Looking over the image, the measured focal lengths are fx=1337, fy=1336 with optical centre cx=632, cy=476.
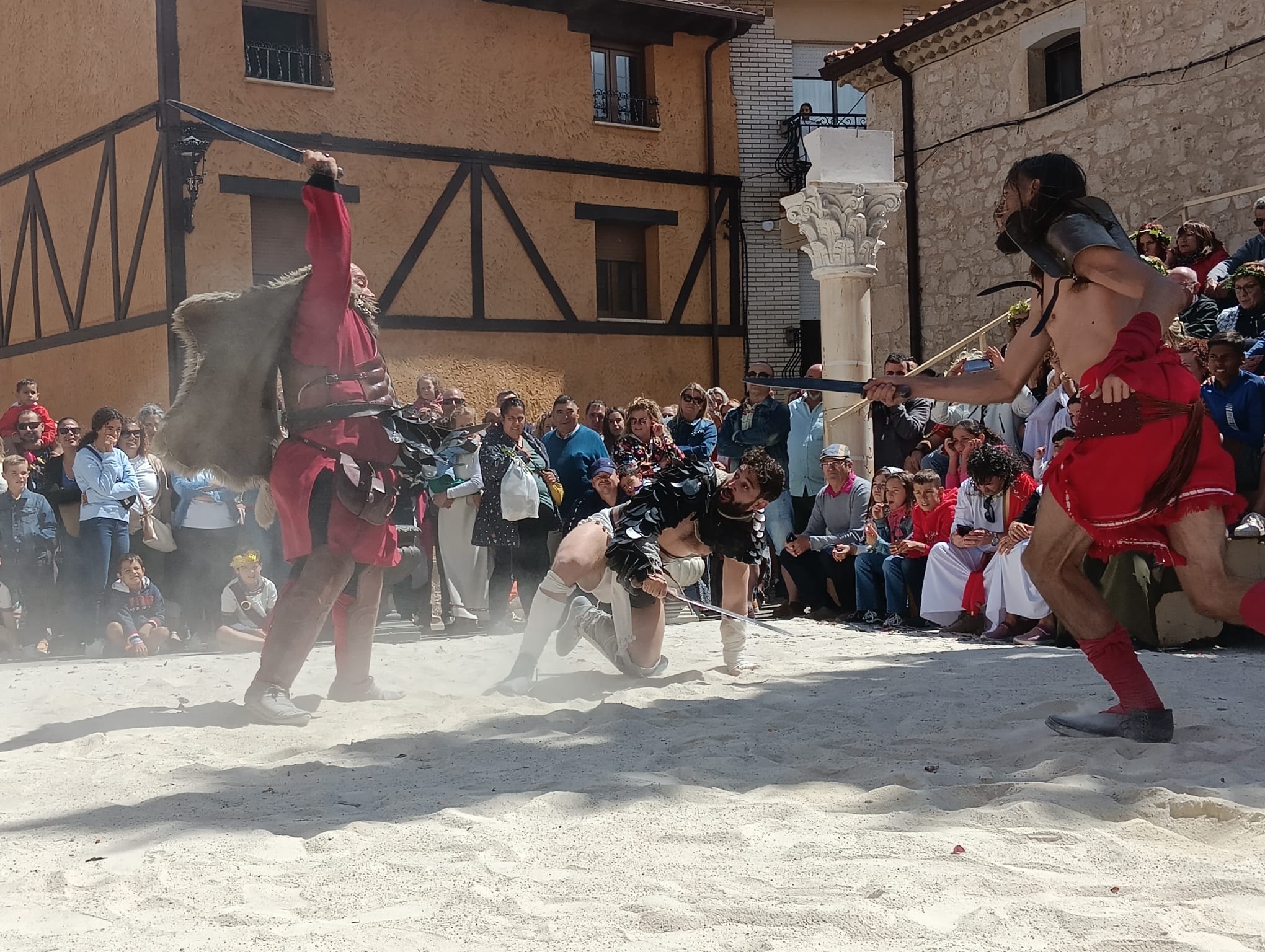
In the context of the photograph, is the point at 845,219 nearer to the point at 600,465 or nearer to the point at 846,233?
the point at 846,233

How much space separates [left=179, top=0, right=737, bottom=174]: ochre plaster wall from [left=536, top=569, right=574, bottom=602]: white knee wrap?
33.2 feet

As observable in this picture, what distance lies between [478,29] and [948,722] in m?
13.1

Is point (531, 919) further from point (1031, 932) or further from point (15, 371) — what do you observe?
point (15, 371)

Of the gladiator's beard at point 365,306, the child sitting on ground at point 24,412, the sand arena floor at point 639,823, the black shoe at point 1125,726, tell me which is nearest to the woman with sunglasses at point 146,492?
the child sitting on ground at point 24,412

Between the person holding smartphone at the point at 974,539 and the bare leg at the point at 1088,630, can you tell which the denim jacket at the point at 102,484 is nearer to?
the person holding smartphone at the point at 974,539

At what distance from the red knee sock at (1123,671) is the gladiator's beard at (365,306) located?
9.86ft

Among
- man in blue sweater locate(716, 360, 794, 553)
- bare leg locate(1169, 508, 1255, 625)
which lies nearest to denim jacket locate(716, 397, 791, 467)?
man in blue sweater locate(716, 360, 794, 553)

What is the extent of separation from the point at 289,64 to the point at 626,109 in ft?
14.7

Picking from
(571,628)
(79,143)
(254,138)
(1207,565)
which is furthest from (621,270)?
(1207,565)

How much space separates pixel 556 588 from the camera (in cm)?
589

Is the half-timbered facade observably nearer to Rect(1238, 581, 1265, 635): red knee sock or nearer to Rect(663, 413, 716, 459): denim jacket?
Rect(663, 413, 716, 459): denim jacket

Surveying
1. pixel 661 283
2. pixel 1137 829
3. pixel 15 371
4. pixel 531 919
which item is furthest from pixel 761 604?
pixel 15 371

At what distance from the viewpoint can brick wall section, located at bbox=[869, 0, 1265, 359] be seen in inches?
511

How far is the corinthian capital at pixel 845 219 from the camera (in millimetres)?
11078
